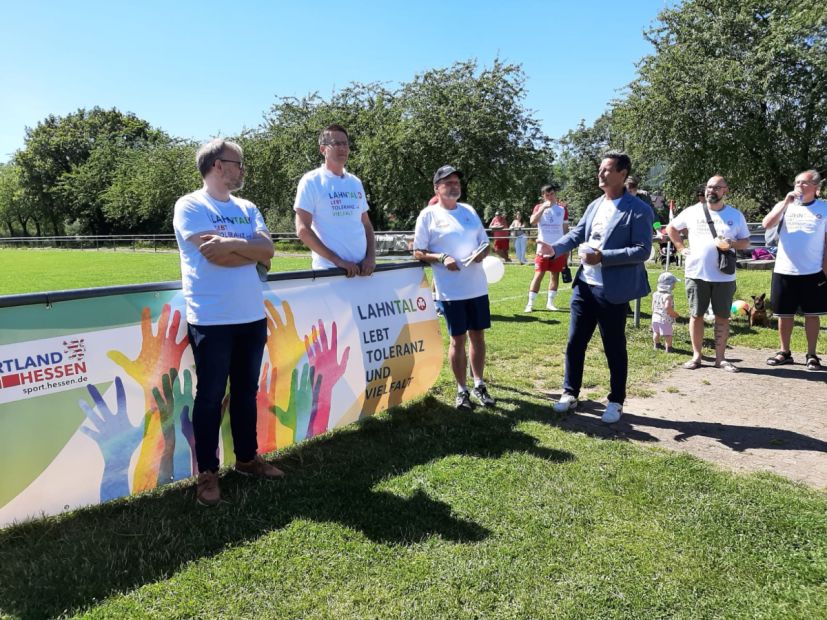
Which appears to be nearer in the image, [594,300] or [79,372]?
[79,372]

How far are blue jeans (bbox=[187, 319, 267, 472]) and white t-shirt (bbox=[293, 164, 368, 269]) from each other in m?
1.21

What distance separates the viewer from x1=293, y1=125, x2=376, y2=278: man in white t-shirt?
4.55 m

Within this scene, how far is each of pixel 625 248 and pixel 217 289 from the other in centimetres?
316

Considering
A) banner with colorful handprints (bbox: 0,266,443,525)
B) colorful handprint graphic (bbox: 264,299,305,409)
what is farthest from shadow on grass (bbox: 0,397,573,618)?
colorful handprint graphic (bbox: 264,299,305,409)

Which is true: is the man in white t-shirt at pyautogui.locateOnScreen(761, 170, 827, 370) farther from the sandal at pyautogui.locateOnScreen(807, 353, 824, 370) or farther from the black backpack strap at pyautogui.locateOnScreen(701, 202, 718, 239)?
the black backpack strap at pyautogui.locateOnScreen(701, 202, 718, 239)

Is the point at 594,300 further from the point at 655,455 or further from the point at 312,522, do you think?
the point at 312,522

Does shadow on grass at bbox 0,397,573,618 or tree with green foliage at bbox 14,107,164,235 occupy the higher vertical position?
tree with green foliage at bbox 14,107,164,235

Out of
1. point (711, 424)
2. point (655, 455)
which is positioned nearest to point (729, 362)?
point (711, 424)

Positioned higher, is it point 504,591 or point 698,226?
point 698,226

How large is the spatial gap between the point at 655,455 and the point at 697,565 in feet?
4.60

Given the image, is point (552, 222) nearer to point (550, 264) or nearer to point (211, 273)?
point (550, 264)

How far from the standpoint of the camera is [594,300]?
5000 mm

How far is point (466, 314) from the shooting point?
17.1 feet

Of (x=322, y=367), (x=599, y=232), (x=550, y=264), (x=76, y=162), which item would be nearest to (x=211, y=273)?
(x=322, y=367)
